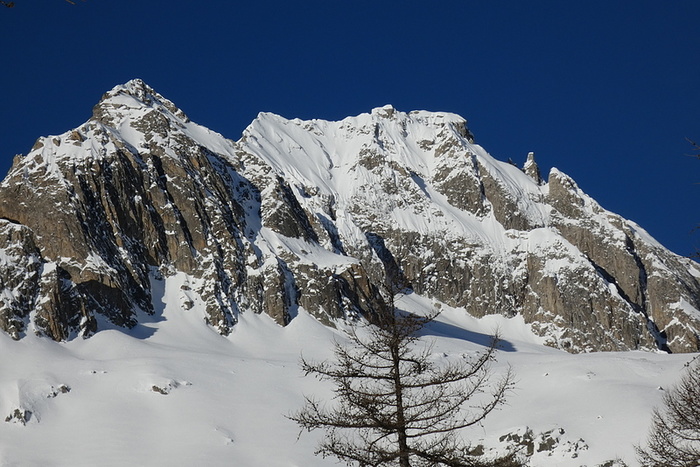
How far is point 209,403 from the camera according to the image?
3716 inches

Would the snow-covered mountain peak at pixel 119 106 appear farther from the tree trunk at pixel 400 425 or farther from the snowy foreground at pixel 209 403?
the tree trunk at pixel 400 425

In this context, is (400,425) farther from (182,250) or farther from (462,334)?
(462,334)

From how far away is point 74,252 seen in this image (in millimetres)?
133000

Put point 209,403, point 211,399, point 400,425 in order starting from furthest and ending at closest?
point 211,399, point 209,403, point 400,425

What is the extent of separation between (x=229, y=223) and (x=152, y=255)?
17.4m

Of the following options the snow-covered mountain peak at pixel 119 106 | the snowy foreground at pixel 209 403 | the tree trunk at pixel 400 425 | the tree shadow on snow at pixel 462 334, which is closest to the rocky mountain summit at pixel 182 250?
the snow-covered mountain peak at pixel 119 106

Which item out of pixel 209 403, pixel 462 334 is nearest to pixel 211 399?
pixel 209 403

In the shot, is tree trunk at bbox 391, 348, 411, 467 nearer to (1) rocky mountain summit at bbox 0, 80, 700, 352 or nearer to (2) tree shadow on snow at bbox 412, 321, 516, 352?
(1) rocky mountain summit at bbox 0, 80, 700, 352

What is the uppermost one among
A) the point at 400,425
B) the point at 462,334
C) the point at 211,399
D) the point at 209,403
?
the point at 462,334

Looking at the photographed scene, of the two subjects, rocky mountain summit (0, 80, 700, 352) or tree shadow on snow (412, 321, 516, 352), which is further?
tree shadow on snow (412, 321, 516, 352)

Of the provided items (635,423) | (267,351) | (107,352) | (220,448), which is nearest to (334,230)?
(267,351)

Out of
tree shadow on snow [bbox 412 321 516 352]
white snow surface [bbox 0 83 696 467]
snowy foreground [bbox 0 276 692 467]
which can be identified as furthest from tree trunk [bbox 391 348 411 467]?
tree shadow on snow [bbox 412 321 516 352]

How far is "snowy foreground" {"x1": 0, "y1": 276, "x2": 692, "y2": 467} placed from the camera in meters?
72.8

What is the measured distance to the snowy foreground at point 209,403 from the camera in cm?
7275
